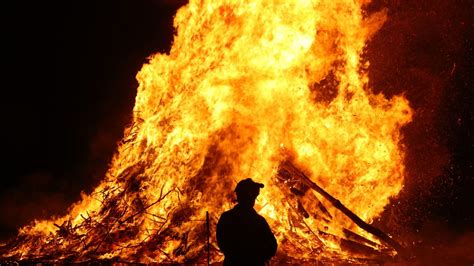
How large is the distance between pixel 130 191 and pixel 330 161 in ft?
12.9

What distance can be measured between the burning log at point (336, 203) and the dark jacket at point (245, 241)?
3650mm

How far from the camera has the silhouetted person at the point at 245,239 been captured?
3.72 m

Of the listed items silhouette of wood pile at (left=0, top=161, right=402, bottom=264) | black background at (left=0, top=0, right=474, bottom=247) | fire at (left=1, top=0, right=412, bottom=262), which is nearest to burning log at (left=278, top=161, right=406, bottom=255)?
silhouette of wood pile at (left=0, top=161, right=402, bottom=264)

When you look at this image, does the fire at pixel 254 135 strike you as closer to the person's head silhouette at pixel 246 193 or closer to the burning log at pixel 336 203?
the burning log at pixel 336 203

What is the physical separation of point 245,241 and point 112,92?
10.7 meters

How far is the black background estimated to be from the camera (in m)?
10.1

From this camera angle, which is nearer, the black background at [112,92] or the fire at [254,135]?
the fire at [254,135]

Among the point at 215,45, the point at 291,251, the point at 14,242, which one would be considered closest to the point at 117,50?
the point at 215,45

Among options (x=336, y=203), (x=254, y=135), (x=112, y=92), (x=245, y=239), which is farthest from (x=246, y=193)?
(x=112, y=92)

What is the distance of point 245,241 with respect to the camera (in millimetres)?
3729

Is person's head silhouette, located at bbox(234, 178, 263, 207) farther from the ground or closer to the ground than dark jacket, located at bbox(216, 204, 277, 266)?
farther from the ground

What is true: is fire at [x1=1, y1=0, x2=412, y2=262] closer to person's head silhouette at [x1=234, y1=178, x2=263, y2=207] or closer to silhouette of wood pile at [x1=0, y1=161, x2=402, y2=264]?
silhouette of wood pile at [x1=0, y1=161, x2=402, y2=264]

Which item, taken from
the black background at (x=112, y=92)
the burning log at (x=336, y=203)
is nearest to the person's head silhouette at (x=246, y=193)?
the burning log at (x=336, y=203)

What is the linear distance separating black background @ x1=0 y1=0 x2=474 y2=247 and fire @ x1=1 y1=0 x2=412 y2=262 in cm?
180
